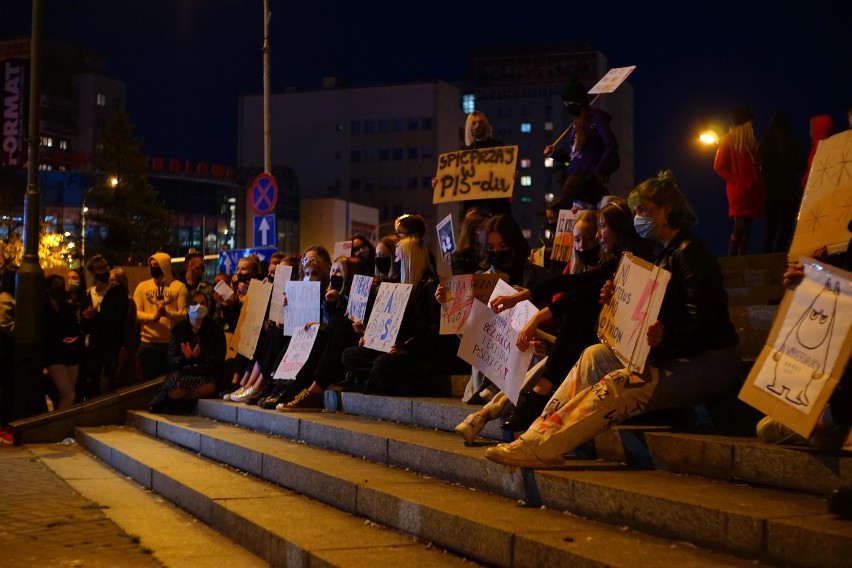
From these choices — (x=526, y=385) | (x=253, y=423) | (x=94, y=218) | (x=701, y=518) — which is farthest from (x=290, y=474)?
(x=94, y=218)

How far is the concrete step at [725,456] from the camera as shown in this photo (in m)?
4.69

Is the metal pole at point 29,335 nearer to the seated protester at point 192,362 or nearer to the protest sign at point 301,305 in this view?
the seated protester at point 192,362

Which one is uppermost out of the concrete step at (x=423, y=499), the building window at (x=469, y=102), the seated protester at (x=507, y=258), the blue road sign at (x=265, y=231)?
the building window at (x=469, y=102)

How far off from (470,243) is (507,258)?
116 centimetres

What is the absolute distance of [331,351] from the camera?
10156 mm

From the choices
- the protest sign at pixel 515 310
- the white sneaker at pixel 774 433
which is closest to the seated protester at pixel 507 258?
the protest sign at pixel 515 310

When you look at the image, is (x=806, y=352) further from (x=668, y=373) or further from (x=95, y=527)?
(x=95, y=527)

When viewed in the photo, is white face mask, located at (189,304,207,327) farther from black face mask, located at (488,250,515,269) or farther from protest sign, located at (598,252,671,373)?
protest sign, located at (598,252,671,373)

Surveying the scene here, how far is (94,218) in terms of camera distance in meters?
57.2

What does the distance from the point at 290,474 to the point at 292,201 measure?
3284 inches

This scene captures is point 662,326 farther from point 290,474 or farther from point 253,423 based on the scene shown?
point 253,423

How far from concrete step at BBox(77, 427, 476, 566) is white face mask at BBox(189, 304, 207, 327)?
2583 millimetres

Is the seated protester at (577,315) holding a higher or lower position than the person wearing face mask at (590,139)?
lower

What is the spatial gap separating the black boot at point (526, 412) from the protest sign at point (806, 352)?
64.3 inches
